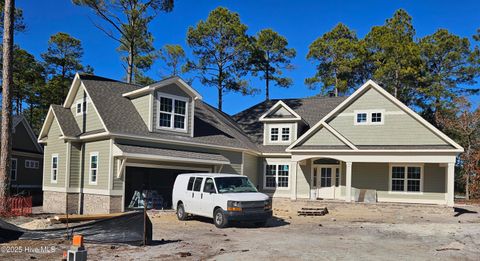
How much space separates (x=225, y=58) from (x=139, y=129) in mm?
20969

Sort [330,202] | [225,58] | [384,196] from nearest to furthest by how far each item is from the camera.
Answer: [330,202] → [384,196] → [225,58]

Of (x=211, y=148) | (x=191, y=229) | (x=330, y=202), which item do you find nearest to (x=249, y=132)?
(x=211, y=148)

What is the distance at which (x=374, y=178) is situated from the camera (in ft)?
87.5

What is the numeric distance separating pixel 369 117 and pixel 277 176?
6.79 meters

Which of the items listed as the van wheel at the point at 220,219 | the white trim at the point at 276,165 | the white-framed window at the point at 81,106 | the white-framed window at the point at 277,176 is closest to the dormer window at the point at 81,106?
the white-framed window at the point at 81,106

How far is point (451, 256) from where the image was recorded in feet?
36.0

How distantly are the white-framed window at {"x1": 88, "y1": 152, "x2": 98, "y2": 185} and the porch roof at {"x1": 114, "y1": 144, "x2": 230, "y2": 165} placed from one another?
2113 millimetres

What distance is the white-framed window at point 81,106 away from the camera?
24.4 meters

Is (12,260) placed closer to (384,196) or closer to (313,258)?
(313,258)

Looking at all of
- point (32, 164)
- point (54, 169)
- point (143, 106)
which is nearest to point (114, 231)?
point (143, 106)

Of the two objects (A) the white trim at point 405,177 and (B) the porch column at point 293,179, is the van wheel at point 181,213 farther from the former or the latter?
(A) the white trim at point 405,177

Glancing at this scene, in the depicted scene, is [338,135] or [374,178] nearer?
[338,135]

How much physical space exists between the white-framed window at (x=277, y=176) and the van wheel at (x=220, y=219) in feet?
42.0

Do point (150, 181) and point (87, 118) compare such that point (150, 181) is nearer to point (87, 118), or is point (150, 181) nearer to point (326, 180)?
point (87, 118)
